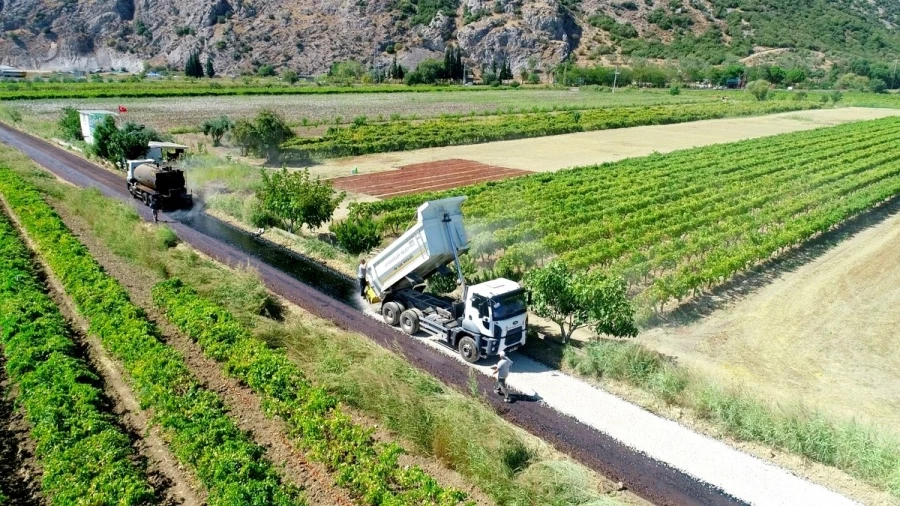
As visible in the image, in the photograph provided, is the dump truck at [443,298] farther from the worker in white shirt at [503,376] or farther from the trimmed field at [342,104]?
the trimmed field at [342,104]

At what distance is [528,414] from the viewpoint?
14.3m

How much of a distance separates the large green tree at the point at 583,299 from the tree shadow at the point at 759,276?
3.24 m

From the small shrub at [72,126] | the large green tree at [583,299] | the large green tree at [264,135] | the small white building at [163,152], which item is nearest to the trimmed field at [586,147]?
the large green tree at [264,135]

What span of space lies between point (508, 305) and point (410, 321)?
10.8ft

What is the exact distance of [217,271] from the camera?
2130cm

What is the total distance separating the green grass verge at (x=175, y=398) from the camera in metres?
10.8

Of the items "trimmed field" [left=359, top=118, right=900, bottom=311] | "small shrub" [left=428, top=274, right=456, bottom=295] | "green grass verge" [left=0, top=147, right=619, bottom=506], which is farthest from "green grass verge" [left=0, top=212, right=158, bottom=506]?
"trimmed field" [left=359, top=118, right=900, bottom=311]

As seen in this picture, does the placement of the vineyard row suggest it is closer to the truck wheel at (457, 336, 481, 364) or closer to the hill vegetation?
the truck wheel at (457, 336, 481, 364)

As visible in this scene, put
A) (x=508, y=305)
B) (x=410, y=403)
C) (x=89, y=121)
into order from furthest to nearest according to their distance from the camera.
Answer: (x=89, y=121), (x=508, y=305), (x=410, y=403)

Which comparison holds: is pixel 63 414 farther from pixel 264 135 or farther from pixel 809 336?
pixel 264 135

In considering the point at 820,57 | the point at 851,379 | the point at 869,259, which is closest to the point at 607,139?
the point at 869,259

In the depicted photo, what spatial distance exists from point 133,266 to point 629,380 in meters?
17.3

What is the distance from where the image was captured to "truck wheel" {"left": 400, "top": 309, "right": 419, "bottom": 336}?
18.0 m

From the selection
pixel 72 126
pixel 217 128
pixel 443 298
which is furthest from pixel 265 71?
pixel 443 298
